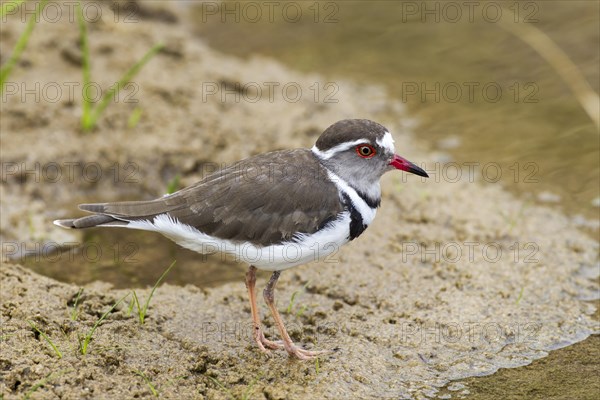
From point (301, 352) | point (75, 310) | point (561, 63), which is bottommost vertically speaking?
point (301, 352)

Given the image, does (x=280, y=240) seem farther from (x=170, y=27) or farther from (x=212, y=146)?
(x=170, y=27)

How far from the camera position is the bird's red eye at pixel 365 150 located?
6.38m

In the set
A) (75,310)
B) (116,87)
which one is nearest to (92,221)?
(75,310)

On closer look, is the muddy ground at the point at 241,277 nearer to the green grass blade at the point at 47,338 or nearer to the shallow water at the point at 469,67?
the green grass blade at the point at 47,338

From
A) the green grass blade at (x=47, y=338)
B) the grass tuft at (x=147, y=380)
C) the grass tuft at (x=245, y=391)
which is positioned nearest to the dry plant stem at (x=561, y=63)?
the grass tuft at (x=245, y=391)

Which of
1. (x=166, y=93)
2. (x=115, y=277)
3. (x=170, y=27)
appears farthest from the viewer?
(x=170, y=27)

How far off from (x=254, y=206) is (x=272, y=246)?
13.6 inches

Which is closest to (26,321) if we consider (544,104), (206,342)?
(206,342)

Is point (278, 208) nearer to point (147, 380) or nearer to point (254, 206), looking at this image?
point (254, 206)

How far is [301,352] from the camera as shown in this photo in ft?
20.4

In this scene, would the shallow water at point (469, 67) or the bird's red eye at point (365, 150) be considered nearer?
the bird's red eye at point (365, 150)

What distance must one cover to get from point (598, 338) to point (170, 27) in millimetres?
8904

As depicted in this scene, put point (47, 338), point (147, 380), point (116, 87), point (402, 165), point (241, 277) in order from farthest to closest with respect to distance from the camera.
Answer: point (116, 87) < point (241, 277) < point (402, 165) < point (47, 338) < point (147, 380)

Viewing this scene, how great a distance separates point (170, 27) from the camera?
43.0 ft
